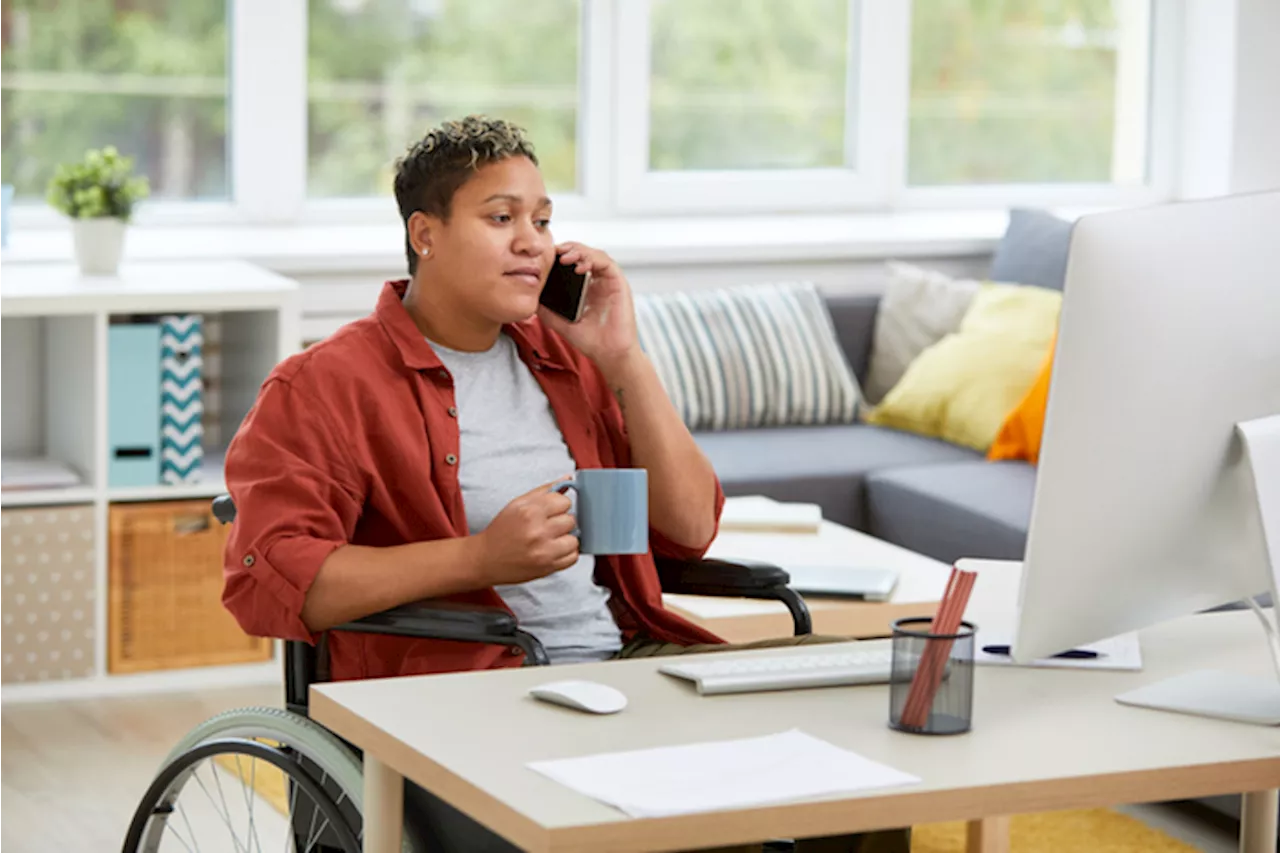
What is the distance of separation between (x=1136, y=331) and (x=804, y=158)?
3953mm

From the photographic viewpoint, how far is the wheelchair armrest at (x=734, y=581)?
237 centimetres

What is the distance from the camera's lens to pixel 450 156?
2322mm

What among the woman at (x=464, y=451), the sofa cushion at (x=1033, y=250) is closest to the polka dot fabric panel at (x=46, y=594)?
the woman at (x=464, y=451)

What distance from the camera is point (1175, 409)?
164 centimetres

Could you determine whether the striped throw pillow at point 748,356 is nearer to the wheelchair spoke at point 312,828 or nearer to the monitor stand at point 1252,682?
the wheelchair spoke at point 312,828

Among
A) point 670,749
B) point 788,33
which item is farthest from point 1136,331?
point 788,33

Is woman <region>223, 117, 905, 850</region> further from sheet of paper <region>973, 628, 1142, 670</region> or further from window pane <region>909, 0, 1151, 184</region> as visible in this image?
window pane <region>909, 0, 1151, 184</region>

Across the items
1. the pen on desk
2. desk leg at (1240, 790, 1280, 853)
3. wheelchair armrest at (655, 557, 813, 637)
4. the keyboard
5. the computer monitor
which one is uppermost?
the computer monitor

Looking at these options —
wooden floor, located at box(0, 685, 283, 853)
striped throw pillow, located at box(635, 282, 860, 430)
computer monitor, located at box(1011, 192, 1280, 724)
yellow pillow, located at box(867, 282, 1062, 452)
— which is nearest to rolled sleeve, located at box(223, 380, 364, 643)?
computer monitor, located at box(1011, 192, 1280, 724)

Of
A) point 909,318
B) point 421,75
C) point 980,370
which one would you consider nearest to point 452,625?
point 980,370

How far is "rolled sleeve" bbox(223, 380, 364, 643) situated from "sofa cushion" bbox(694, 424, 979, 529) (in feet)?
6.87

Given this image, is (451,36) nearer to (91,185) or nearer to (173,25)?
(173,25)

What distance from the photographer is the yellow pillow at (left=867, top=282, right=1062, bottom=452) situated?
14.9 ft

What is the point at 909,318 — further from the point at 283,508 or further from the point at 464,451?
the point at 283,508
